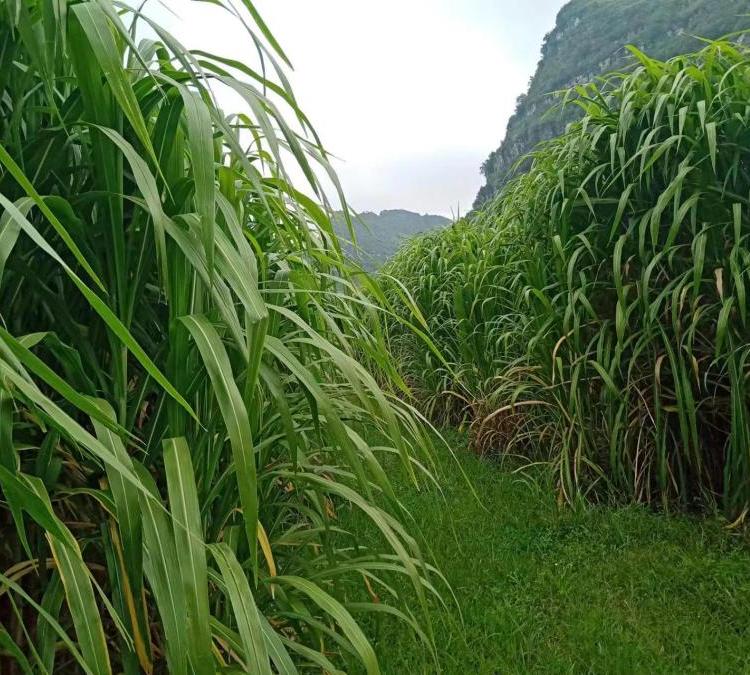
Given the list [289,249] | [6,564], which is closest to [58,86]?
[289,249]

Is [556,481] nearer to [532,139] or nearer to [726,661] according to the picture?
[726,661]

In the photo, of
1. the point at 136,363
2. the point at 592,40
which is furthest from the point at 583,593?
the point at 592,40

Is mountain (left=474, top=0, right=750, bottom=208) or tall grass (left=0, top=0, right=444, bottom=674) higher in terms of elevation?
mountain (left=474, top=0, right=750, bottom=208)

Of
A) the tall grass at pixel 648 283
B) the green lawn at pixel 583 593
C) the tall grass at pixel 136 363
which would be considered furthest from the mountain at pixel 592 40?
the tall grass at pixel 136 363

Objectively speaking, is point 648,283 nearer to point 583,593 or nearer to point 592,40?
point 583,593

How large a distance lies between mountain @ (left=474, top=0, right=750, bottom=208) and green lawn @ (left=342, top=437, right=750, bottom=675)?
3318 cm

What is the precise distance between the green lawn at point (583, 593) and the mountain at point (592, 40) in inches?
1306

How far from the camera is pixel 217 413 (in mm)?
906

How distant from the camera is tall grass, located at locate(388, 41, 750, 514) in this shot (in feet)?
6.23

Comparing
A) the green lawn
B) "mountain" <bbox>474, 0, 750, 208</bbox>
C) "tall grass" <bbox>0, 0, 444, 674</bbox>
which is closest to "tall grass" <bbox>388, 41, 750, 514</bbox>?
the green lawn

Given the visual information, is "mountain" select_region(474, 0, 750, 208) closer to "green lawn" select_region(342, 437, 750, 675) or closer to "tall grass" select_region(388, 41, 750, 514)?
"tall grass" select_region(388, 41, 750, 514)

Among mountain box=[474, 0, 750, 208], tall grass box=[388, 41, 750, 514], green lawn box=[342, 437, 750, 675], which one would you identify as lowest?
green lawn box=[342, 437, 750, 675]

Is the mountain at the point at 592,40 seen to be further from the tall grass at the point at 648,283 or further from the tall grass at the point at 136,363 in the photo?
the tall grass at the point at 136,363

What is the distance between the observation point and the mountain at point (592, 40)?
120 feet
